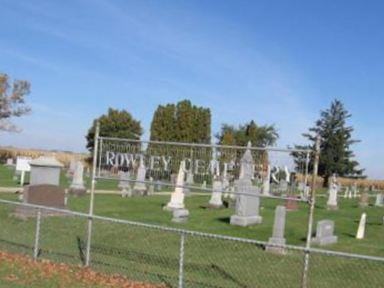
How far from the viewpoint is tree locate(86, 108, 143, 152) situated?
A: 7838 cm

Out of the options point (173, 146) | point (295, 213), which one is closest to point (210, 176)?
point (173, 146)

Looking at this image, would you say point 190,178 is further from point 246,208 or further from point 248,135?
point 248,135

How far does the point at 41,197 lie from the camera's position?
18.4 m

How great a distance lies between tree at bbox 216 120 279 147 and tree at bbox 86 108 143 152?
470 inches

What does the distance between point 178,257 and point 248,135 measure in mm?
71692

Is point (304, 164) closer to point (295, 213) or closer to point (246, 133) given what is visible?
point (295, 213)

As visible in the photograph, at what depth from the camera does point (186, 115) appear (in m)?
79.3

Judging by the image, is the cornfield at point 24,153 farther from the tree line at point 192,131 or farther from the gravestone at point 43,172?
the gravestone at point 43,172

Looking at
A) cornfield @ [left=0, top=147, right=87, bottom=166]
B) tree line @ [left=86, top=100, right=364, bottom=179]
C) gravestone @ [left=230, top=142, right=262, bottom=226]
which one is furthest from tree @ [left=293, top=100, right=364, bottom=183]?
gravestone @ [left=230, top=142, right=262, bottom=226]

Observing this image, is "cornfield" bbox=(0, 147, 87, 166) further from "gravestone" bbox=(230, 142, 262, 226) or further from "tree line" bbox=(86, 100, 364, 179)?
"gravestone" bbox=(230, 142, 262, 226)

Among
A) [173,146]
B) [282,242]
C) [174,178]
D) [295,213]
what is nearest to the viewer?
[173,146]

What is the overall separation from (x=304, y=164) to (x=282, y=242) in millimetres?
4791

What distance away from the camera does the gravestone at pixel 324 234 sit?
15.6 meters

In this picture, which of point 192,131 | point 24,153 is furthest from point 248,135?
point 24,153
